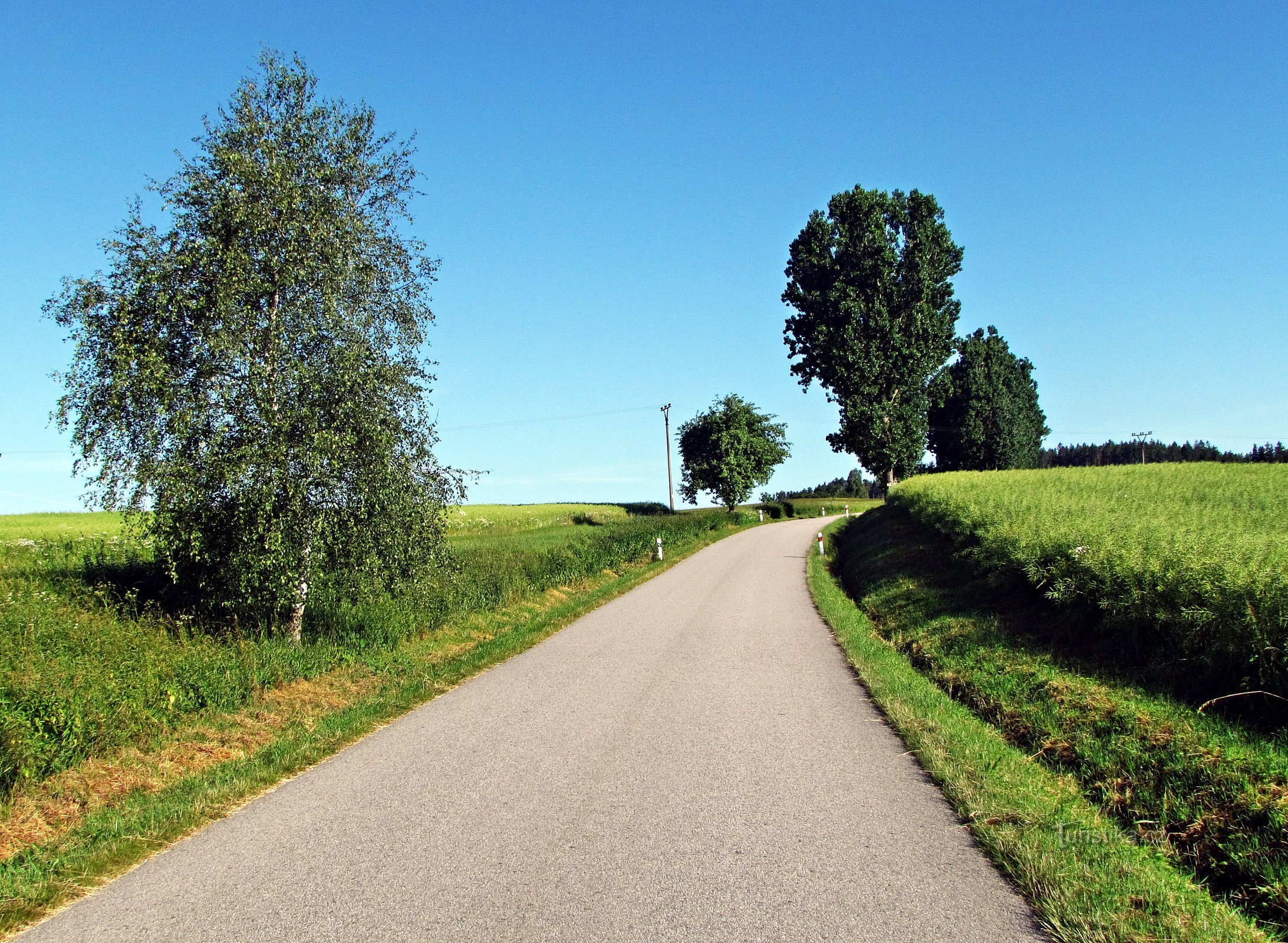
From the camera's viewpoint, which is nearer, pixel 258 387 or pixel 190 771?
pixel 190 771

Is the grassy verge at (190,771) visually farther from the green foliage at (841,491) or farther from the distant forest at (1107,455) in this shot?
the distant forest at (1107,455)

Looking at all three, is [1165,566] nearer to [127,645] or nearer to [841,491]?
[127,645]

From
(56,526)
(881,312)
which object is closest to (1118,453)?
(881,312)

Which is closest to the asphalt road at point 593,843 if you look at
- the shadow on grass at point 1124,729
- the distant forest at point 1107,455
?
the shadow on grass at point 1124,729

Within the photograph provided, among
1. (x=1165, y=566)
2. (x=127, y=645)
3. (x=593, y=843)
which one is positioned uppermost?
(x=1165, y=566)

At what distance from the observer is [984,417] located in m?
74.0

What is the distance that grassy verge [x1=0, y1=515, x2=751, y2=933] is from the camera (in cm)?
521

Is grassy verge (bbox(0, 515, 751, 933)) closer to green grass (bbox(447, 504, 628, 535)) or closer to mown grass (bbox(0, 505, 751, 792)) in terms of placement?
mown grass (bbox(0, 505, 751, 792))

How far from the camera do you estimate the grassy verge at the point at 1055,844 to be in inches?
157

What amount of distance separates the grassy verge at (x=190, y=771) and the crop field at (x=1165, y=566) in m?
8.08

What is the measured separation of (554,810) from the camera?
570cm

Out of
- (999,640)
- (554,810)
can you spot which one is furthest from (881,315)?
(554,810)

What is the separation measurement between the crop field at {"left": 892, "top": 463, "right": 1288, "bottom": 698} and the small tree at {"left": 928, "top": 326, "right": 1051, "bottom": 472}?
178 feet

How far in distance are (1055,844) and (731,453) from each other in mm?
67775
